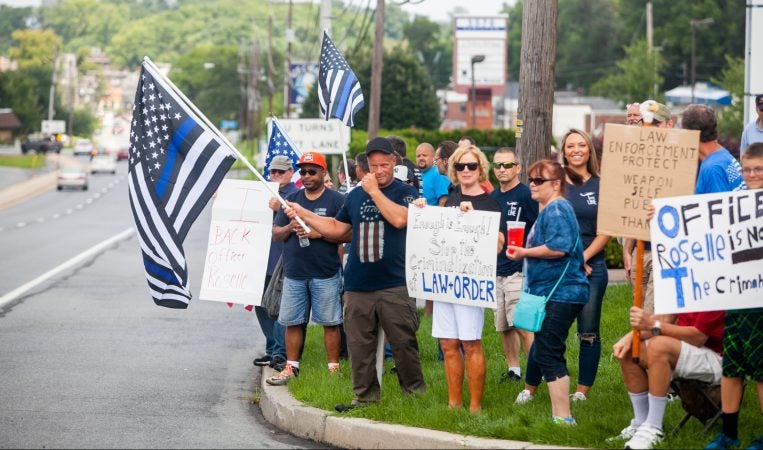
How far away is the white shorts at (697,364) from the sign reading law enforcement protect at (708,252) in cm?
28

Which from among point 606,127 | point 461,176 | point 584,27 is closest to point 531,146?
point 461,176

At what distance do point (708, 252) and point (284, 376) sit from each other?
4.29 meters

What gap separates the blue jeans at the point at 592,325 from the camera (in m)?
8.89

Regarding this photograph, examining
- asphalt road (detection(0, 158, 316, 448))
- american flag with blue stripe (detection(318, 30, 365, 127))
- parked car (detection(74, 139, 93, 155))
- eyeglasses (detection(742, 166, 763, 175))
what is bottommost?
parked car (detection(74, 139, 93, 155))

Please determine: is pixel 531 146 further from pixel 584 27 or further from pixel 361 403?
pixel 584 27

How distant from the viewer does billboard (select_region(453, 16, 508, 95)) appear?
3760 inches

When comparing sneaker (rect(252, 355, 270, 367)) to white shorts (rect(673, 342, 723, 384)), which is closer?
white shorts (rect(673, 342, 723, 384))

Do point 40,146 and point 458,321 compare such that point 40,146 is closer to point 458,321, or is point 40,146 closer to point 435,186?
point 435,186

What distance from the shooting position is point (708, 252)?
7.43 metres

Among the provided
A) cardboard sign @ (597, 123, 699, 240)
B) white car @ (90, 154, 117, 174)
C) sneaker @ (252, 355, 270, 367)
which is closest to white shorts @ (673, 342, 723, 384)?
cardboard sign @ (597, 123, 699, 240)

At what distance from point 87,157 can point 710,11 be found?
58584 mm

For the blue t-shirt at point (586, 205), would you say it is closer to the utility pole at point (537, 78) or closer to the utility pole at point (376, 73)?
the utility pole at point (537, 78)

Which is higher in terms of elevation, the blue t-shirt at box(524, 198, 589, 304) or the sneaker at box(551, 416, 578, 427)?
the blue t-shirt at box(524, 198, 589, 304)

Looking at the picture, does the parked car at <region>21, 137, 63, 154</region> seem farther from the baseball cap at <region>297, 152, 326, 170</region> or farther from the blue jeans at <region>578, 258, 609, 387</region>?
the blue jeans at <region>578, 258, 609, 387</region>
